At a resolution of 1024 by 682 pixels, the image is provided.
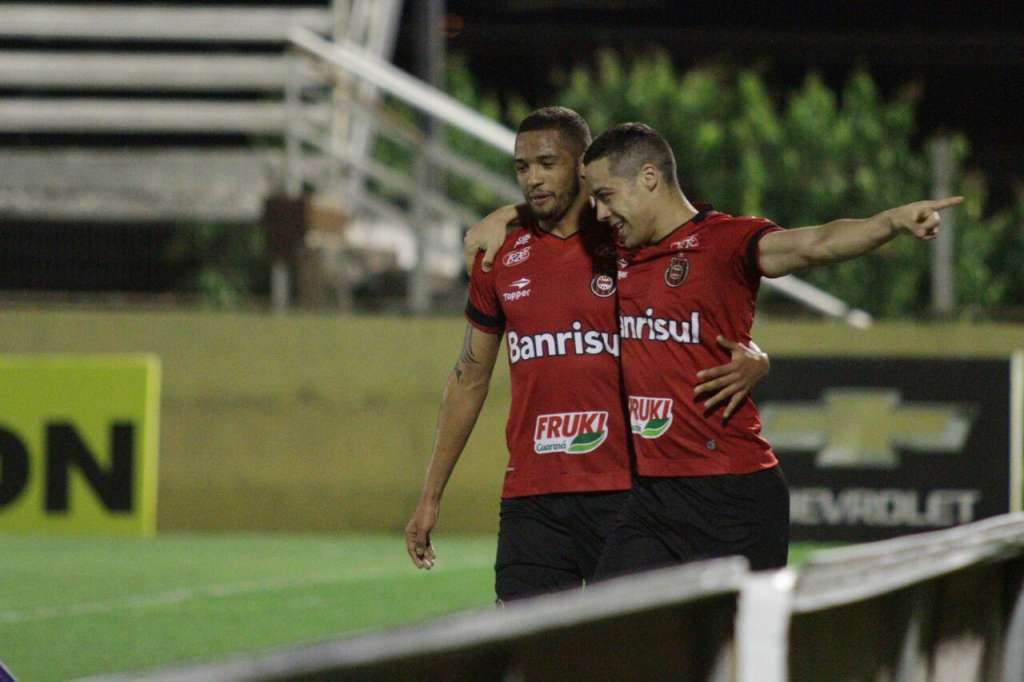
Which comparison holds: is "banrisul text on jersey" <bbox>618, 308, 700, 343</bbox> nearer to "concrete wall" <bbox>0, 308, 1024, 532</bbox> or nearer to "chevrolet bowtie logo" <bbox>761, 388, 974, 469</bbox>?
"chevrolet bowtie logo" <bbox>761, 388, 974, 469</bbox>

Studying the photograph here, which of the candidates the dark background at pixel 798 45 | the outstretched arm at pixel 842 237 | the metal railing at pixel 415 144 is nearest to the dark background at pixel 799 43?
the dark background at pixel 798 45

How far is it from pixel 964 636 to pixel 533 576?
165 centimetres

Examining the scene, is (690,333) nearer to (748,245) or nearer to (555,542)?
(748,245)

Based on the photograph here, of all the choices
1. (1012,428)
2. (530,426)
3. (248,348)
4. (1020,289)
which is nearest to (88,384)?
(248,348)

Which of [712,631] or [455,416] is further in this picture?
[455,416]

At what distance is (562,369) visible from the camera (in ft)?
19.2

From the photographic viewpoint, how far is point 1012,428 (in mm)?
14211

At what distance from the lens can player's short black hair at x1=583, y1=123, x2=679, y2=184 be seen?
17.8 ft

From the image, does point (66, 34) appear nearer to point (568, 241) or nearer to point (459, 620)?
point (568, 241)

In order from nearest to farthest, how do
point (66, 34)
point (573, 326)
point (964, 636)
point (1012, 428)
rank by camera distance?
point (964, 636), point (573, 326), point (1012, 428), point (66, 34)

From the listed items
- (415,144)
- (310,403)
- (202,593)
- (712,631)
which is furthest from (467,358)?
(415,144)

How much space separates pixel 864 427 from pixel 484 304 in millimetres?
8776

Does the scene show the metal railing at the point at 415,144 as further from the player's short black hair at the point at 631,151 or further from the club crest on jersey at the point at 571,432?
the player's short black hair at the point at 631,151

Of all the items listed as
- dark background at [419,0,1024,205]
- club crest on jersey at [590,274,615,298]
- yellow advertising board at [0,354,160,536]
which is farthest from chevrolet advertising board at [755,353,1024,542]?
dark background at [419,0,1024,205]
